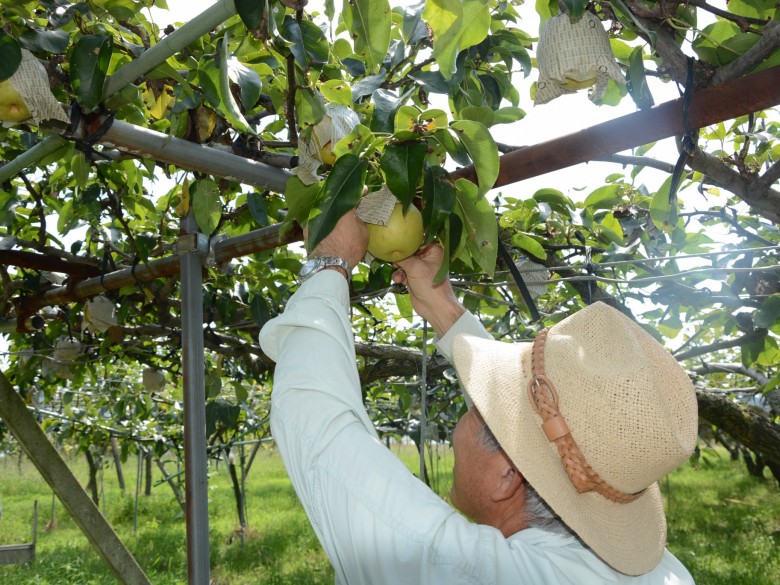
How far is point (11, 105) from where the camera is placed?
1232 mm

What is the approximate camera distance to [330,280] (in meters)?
1.13

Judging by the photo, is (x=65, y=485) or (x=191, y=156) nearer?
(x=191, y=156)

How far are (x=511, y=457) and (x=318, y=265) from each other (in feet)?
1.41

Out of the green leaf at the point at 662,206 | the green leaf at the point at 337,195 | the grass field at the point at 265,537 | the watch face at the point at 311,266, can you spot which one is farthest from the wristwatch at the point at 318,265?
the grass field at the point at 265,537

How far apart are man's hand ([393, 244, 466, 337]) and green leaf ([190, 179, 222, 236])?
0.56m

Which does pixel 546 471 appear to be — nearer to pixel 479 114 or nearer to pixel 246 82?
pixel 479 114

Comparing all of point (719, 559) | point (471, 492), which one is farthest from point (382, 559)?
point (719, 559)

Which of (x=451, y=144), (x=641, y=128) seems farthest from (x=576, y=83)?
(x=451, y=144)

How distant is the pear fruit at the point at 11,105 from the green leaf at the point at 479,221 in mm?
743

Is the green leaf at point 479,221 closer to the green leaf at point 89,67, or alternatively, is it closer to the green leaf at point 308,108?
the green leaf at point 308,108

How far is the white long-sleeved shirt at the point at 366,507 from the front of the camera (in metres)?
0.92

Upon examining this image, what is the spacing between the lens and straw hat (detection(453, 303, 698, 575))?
928mm

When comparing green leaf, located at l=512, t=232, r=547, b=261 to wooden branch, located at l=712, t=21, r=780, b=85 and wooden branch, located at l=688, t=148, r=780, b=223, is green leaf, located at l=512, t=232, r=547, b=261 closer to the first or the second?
wooden branch, located at l=688, t=148, r=780, b=223

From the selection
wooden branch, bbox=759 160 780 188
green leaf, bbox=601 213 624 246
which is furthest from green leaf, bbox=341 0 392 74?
green leaf, bbox=601 213 624 246
